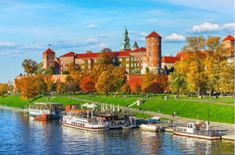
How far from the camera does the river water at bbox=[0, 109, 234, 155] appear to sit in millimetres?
55406

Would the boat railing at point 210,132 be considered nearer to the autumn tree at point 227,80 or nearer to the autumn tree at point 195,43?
the autumn tree at point 227,80

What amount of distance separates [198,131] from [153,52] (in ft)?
330

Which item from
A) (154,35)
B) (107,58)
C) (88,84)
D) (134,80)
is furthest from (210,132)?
(107,58)

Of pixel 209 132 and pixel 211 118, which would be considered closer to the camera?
pixel 209 132

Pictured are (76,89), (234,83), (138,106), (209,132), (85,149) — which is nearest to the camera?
(85,149)

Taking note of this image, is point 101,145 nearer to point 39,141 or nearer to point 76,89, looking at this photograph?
point 39,141

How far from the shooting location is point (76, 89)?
487ft

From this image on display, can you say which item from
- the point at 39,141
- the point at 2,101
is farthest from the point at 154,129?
the point at 2,101

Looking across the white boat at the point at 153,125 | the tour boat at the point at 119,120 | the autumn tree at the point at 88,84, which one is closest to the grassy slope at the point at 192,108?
the white boat at the point at 153,125

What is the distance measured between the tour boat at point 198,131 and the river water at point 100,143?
1.10 m

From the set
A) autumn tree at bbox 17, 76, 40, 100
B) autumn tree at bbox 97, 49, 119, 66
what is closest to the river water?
autumn tree at bbox 17, 76, 40, 100

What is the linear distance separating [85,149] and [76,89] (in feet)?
301

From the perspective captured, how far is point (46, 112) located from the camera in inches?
4070

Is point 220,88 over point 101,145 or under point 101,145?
over
